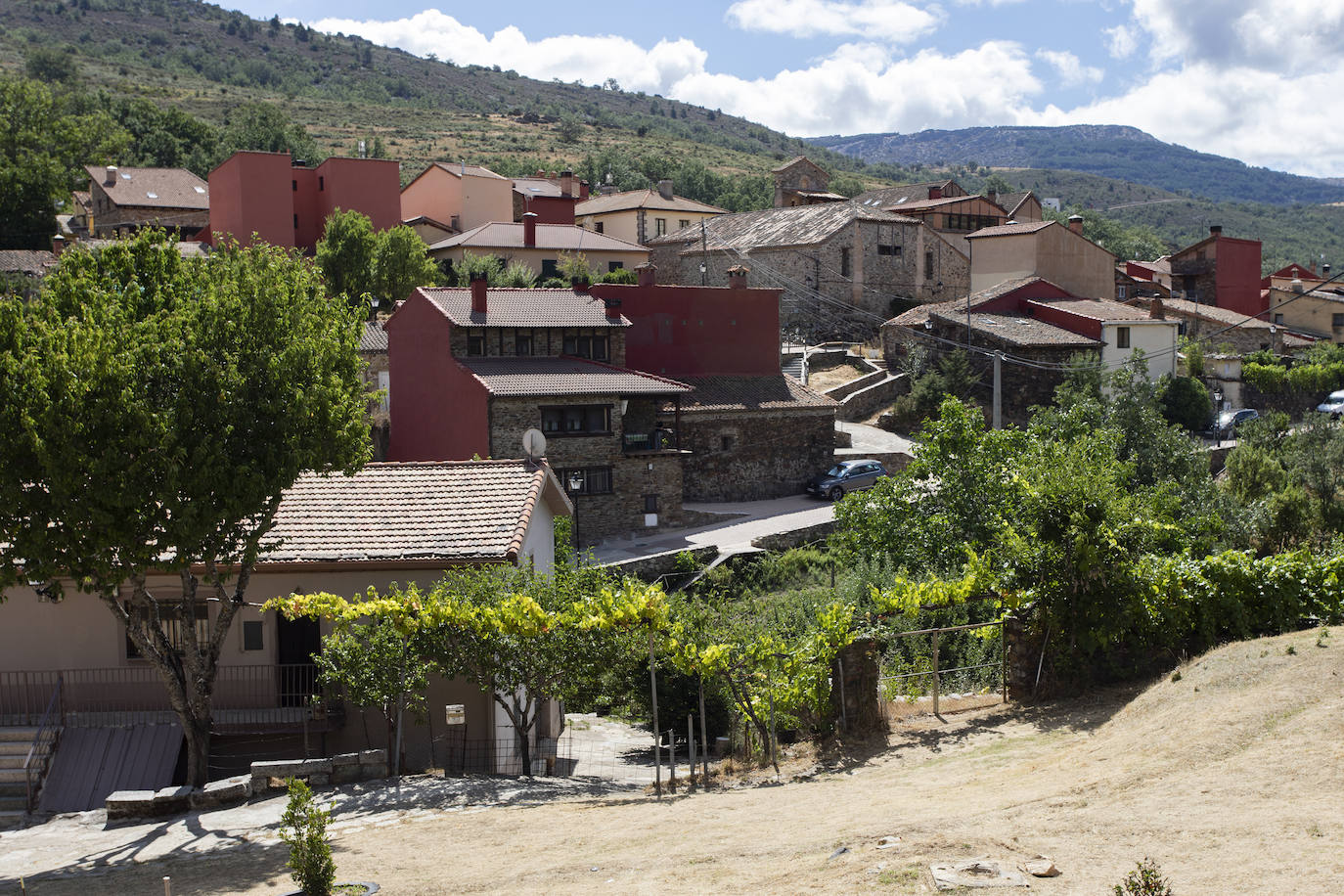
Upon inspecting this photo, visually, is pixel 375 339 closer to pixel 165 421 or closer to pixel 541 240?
pixel 541 240

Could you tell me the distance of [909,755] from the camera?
13.6 meters

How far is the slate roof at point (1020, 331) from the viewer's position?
47.8m

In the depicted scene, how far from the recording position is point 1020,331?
49.2 m

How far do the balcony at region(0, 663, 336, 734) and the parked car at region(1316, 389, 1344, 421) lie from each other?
48863 mm

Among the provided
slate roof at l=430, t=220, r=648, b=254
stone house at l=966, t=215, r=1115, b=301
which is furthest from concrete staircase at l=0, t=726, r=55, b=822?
stone house at l=966, t=215, r=1115, b=301

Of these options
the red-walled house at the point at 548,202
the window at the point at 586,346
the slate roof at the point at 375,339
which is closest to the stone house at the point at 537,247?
the red-walled house at the point at 548,202

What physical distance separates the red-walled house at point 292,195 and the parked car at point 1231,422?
40.4 metres

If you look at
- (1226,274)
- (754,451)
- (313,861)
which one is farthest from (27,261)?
(1226,274)

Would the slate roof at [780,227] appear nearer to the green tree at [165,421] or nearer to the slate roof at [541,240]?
the slate roof at [541,240]

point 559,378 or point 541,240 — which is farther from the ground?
point 541,240

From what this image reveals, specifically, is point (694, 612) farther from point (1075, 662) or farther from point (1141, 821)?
point (1141, 821)

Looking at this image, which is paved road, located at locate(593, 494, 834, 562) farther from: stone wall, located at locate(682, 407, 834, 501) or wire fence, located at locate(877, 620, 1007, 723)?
wire fence, located at locate(877, 620, 1007, 723)

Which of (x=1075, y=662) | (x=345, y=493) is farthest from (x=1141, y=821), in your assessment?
(x=345, y=493)

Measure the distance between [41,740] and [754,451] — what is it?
27.8m
